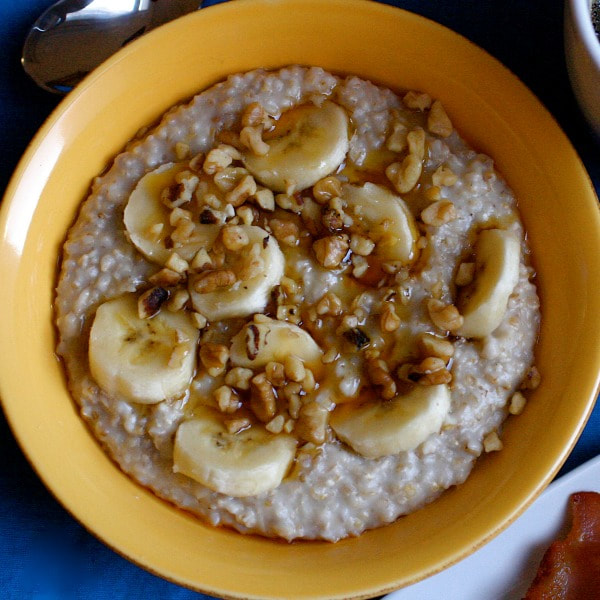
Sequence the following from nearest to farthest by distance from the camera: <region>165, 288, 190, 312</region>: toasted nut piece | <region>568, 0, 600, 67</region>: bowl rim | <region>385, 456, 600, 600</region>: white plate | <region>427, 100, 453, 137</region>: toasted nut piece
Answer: <region>568, 0, 600, 67</region>: bowl rim
<region>165, 288, 190, 312</region>: toasted nut piece
<region>427, 100, 453, 137</region>: toasted nut piece
<region>385, 456, 600, 600</region>: white plate

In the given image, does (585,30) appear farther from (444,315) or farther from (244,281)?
(244,281)

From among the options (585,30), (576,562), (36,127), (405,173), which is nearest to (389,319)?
(405,173)

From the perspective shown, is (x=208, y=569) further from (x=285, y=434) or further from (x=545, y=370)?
(x=545, y=370)

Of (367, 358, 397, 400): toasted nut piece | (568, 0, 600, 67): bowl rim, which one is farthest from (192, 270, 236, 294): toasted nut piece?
(568, 0, 600, 67): bowl rim

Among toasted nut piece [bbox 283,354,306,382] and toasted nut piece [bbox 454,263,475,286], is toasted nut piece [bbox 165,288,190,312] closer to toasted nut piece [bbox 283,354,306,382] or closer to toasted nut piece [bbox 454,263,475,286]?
toasted nut piece [bbox 283,354,306,382]

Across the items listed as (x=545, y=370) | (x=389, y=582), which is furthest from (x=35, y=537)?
(x=545, y=370)

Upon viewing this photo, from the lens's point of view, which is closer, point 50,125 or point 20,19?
point 50,125
